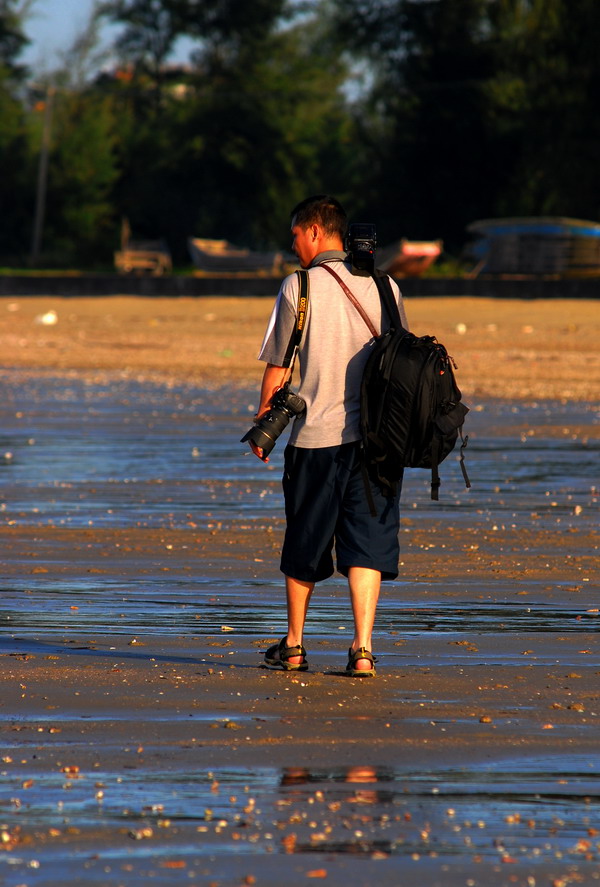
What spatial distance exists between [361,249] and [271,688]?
1.52m

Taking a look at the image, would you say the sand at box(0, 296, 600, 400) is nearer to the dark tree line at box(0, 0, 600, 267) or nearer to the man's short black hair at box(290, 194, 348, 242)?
the man's short black hair at box(290, 194, 348, 242)

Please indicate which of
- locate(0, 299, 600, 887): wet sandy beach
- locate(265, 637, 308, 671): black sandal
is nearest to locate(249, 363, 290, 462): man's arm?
locate(265, 637, 308, 671): black sandal

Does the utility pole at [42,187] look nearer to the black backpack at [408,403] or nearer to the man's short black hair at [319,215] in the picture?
the man's short black hair at [319,215]

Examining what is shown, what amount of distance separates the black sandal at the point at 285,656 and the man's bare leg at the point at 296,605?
0.02 meters

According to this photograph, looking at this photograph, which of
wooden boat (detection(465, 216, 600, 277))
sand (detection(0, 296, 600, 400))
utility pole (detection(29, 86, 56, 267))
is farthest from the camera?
utility pole (detection(29, 86, 56, 267))

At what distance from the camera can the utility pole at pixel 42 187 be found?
61.8 meters

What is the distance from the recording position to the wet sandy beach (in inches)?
151

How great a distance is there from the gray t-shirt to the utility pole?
5739 centimetres

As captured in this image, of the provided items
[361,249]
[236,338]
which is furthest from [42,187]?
[361,249]

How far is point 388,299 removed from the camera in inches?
224

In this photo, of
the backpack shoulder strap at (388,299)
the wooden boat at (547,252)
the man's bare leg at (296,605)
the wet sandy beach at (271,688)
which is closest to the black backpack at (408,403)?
the backpack shoulder strap at (388,299)

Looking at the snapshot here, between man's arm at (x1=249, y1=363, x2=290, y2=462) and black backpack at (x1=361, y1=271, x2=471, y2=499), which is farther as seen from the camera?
A: man's arm at (x1=249, y1=363, x2=290, y2=462)

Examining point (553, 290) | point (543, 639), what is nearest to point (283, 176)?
point (553, 290)

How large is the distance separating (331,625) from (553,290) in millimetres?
26980
